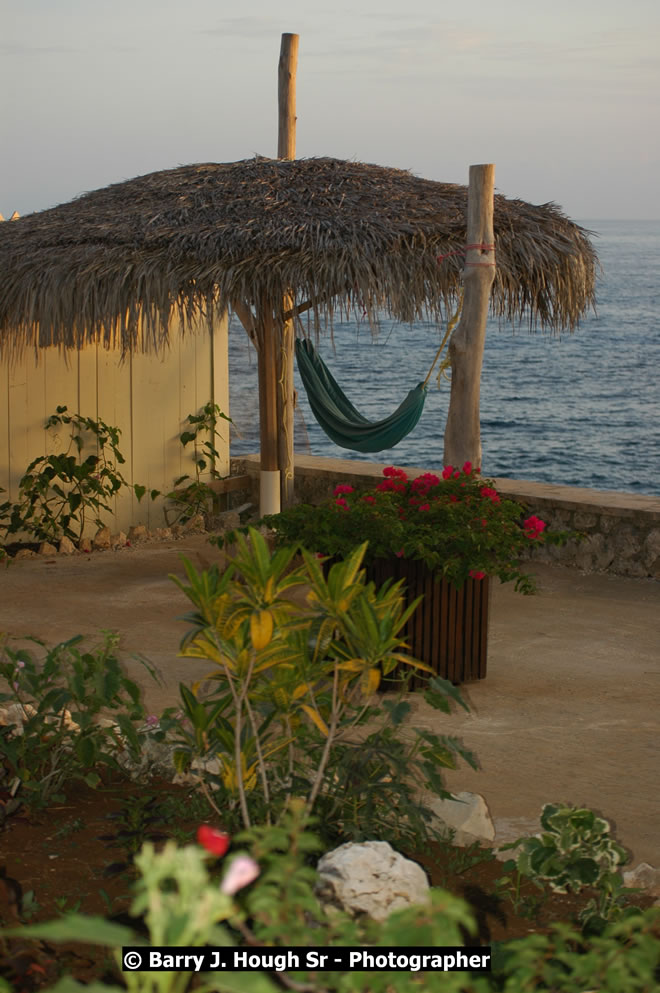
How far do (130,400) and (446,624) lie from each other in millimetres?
3721

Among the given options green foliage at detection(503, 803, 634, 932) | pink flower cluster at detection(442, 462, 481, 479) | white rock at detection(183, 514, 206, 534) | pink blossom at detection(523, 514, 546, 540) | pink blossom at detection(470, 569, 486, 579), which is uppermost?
pink flower cluster at detection(442, 462, 481, 479)

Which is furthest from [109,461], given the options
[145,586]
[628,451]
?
[628,451]

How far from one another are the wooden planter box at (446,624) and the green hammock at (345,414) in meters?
2.37

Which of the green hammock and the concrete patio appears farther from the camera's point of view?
the green hammock

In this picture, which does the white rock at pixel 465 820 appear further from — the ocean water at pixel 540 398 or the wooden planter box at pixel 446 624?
the ocean water at pixel 540 398

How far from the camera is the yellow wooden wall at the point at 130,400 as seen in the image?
6.93 meters

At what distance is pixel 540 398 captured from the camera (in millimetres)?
38531

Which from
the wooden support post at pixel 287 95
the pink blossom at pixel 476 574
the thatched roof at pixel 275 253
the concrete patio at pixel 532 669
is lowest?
the concrete patio at pixel 532 669

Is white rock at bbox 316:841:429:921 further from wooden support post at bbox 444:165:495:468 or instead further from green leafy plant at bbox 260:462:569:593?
wooden support post at bbox 444:165:495:468

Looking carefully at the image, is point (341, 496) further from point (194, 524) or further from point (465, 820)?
point (194, 524)

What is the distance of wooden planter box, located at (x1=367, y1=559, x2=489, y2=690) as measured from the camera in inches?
174

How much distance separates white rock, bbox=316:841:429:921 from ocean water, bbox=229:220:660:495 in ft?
18.6

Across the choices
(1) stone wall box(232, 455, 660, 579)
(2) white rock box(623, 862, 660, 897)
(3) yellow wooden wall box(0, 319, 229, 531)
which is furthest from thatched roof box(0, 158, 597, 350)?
(2) white rock box(623, 862, 660, 897)

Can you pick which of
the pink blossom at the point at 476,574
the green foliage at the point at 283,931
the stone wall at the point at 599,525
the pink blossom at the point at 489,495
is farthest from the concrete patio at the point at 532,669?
the green foliage at the point at 283,931
